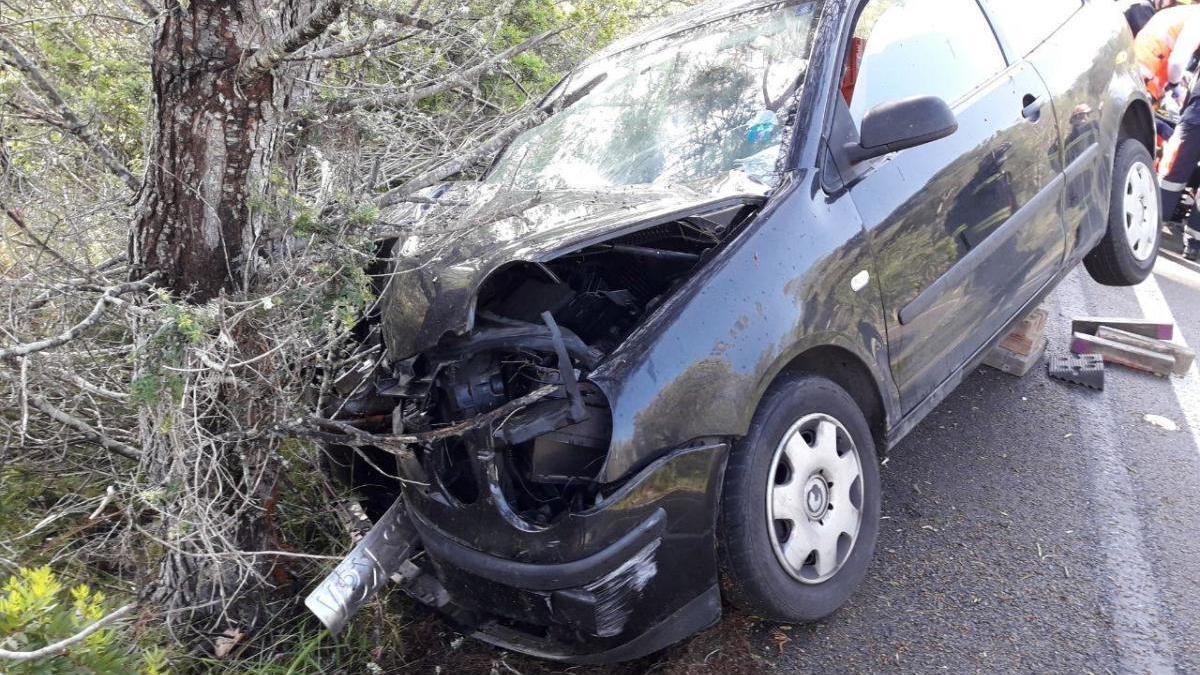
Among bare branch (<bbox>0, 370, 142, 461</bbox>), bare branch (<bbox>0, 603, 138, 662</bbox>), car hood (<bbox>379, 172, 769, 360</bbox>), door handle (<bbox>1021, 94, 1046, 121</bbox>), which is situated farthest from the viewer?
door handle (<bbox>1021, 94, 1046, 121</bbox>)

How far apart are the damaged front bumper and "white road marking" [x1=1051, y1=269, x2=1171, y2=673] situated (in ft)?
4.17

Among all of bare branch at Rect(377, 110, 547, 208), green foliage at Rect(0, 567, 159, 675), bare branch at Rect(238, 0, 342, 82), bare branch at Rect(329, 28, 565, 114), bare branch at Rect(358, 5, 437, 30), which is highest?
bare branch at Rect(238, 0, 342, 82)

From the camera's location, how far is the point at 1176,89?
21.4 ft

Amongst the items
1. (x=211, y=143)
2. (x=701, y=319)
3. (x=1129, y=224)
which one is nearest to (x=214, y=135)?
(x=211, y=143)

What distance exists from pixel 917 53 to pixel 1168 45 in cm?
470

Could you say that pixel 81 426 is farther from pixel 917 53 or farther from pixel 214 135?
pixel 917 53

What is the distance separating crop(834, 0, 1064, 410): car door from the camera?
287 cm

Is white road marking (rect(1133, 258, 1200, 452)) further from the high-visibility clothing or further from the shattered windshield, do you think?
the shattered windshield

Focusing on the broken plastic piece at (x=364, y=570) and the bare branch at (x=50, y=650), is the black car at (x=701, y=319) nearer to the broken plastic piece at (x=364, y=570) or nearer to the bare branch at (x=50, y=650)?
the broken plastic piece at (x=364, y=570)

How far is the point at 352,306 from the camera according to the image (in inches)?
97.3

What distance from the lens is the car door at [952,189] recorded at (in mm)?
2869

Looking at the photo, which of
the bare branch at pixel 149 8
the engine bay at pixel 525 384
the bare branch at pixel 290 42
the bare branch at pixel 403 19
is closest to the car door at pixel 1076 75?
the engine bay at pixel 525 384

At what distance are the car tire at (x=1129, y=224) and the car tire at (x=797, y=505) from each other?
2.31 metres

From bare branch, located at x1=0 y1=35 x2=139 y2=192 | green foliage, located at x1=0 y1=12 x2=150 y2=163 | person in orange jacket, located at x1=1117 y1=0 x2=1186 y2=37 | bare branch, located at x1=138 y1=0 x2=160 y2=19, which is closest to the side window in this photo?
bare branch, located at x1=138 y1=0 x2=160 y2=19
